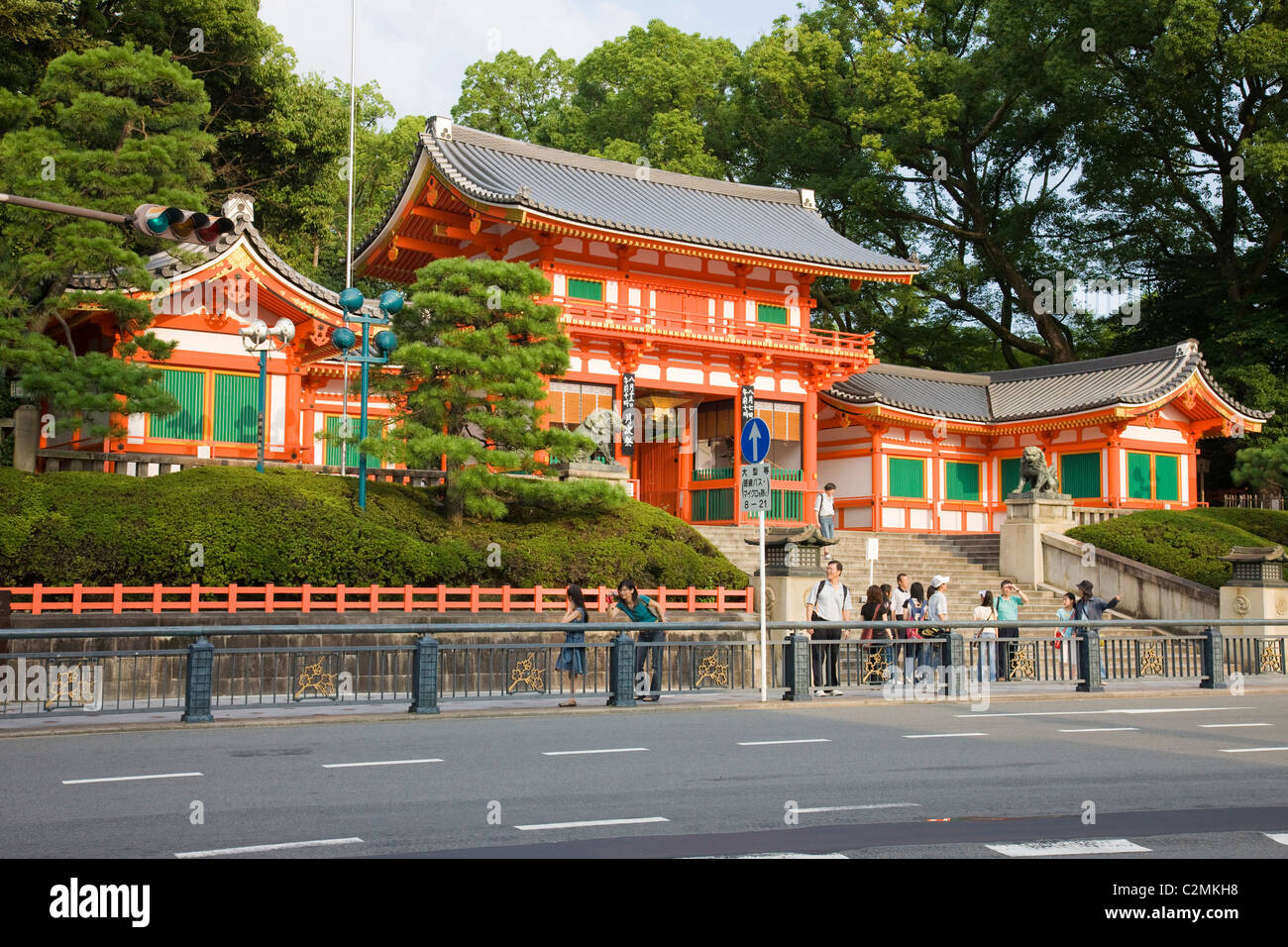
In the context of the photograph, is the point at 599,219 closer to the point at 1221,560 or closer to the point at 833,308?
the point at 1221,560

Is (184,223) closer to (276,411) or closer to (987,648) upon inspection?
(987,648)

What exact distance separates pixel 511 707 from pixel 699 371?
1823 centimetres

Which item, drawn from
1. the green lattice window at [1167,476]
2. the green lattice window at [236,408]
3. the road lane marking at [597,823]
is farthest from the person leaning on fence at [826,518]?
the road lane marking at [597,823]

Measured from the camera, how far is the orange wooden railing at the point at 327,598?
17062 millimetres

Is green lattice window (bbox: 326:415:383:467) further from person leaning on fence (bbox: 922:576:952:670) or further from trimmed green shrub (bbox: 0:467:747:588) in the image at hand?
person leaning on fence (bbox: 922:576:952:670)

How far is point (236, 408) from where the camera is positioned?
1060 inches

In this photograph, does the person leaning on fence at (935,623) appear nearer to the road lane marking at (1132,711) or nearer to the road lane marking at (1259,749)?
the road lane marking at (1132,711)

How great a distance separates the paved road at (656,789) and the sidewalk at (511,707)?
39 cm

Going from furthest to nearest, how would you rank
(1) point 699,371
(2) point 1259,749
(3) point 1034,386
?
(3) point 1034,386 < (1) point 699,371 < (2) point 1259,749

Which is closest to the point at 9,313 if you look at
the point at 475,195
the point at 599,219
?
the point at 475,195

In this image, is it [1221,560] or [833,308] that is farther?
[833,308]

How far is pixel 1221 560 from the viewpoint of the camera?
26750mm

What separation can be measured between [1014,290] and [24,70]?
1400 inches

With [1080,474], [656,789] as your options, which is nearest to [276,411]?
[656,789]
